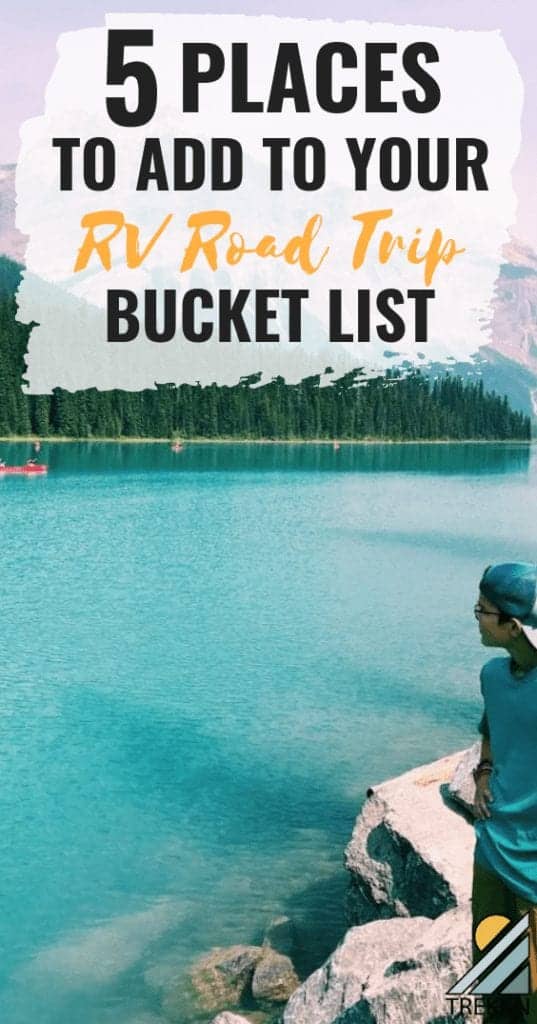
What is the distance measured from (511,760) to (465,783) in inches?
297

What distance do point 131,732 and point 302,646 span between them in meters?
10.5

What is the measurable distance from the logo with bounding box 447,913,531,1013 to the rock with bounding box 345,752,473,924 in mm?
5919

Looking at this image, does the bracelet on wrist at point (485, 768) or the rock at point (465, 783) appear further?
the rock at point (465, 783)

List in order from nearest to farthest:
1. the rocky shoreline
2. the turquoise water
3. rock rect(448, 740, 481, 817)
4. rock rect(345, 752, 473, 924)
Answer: the rocky shoreline → rock rect(345, 752, 473, 924) → rock rect(448, 740, 481, 817) → the turquoise water

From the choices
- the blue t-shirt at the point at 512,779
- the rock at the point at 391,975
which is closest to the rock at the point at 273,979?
the rock at the point at 391,975

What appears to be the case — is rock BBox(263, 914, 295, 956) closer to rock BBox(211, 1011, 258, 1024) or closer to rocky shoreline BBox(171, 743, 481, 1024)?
rocky shoreline BBox(171, 743, 481, 1024)

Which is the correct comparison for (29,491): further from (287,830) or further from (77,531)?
(287,830)

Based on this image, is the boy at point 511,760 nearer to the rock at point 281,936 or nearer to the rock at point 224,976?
the rock at point 224,976

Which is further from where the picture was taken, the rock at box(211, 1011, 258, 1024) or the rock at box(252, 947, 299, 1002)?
the rock at box(252, 947, 299, 1002)

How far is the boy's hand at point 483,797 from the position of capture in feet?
20.9

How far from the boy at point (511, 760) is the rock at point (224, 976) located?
861 centimetres

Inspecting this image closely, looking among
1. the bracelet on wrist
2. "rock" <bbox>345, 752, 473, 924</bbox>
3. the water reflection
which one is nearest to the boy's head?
the bracelet on wrist

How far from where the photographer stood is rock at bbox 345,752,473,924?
485 inches

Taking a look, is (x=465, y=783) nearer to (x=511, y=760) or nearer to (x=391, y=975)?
(x=391, y=975)
